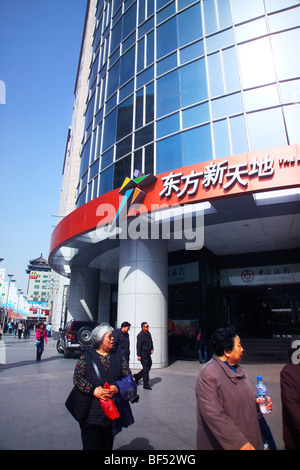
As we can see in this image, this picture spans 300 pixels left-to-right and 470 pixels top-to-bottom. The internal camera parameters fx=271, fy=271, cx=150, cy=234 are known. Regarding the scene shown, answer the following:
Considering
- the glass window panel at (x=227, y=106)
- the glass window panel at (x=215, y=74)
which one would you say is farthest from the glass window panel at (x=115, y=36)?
the glass window panel at (x=227, y=106)

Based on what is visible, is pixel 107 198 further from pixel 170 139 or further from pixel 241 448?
pixel 241 448

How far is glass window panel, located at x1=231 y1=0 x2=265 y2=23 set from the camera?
1041 cm

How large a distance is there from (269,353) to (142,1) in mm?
19741

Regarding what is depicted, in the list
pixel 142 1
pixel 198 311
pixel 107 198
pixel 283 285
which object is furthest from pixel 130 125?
pixel 283 285

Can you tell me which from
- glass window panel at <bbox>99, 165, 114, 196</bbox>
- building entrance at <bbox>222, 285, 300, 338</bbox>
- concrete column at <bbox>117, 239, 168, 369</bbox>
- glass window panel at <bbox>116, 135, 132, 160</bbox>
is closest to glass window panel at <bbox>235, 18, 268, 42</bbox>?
glass window panel at <bbox>116, 135, 132, 160</bbox>

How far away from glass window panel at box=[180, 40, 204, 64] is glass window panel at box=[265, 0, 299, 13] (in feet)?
8.67

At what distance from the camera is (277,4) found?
33.4 feet

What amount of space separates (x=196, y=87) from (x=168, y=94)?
137 centimetres

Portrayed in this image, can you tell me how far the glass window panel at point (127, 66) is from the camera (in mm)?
13973

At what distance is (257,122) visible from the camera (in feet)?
30.1

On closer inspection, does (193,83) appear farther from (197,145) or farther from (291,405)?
(291,405)

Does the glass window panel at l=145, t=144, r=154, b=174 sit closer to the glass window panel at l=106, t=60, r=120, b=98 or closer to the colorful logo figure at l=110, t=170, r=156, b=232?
the colorful logo figure at l=110, t=170, r=156, b=232

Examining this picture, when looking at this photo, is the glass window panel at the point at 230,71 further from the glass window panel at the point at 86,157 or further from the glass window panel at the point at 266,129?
the glass window panel at the point at 86,157

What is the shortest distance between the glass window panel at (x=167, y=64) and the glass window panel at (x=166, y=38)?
34cm
